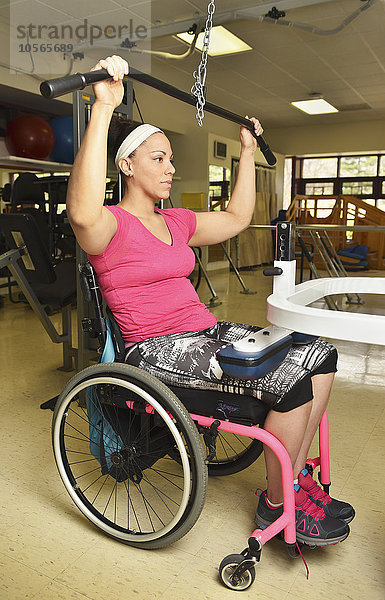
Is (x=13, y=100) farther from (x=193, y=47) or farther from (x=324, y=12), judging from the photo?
(x=324, y=12)

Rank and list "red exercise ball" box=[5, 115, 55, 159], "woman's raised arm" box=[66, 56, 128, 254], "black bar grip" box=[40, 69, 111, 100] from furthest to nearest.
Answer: "red exercise ball" box=[5, 115, 55, 159] → "woman's raised arm" box=[66, 56, 128, 254] → "black bar grip" box=[40, 69, 111, 100]

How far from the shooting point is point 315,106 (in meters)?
8.38

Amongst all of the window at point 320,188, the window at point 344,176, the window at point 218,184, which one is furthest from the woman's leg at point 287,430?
the window at point 320,188

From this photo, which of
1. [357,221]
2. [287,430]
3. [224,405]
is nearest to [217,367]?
[224,405]

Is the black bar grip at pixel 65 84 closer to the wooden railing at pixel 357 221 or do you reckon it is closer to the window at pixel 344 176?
the wooden railing at pixel 357 221

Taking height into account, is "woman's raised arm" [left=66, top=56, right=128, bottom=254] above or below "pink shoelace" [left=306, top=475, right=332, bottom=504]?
above

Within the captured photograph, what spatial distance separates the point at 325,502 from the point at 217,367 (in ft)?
1.57

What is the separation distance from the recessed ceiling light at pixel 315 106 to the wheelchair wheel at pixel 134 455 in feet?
25.0

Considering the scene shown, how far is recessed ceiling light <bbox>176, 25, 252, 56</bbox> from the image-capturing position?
5.14 metres

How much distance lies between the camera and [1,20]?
15.8 ft

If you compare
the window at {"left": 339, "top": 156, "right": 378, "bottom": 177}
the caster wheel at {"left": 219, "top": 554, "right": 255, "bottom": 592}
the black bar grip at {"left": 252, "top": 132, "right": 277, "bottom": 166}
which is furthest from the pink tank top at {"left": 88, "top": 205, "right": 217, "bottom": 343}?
the window at {"left": 339, "top": 156, "right": 378, "bottom": 177}

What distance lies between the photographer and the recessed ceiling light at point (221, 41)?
514 centimetres

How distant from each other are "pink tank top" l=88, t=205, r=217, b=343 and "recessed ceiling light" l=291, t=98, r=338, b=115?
7.39 meters

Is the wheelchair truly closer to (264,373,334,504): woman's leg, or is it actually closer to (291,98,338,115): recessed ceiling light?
(264,373,334,504): woman's leg
